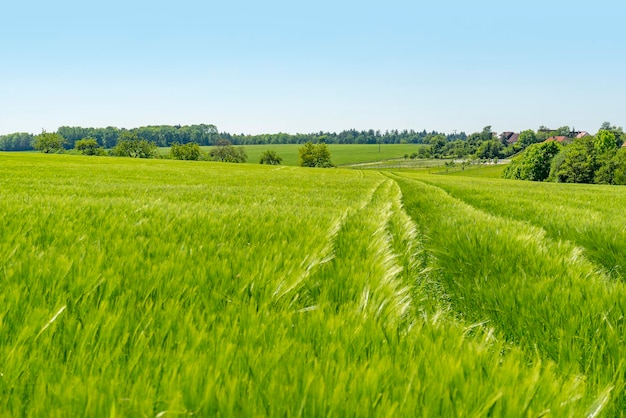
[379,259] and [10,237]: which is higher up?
[10,237]

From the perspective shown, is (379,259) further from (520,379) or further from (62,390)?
(62,390)

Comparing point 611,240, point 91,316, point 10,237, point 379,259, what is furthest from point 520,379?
point 611,240

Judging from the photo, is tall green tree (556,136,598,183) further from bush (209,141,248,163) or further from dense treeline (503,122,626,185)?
bush (209,141,248,163)

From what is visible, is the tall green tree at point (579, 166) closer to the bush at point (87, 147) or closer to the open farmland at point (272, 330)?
the open farmland at point (272, 330)

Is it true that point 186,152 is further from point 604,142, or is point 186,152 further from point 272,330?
point 272,330

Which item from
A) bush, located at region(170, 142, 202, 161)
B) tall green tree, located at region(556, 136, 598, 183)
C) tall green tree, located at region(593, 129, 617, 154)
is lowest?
tall green tree, located at region(556, 136, 598, 183)

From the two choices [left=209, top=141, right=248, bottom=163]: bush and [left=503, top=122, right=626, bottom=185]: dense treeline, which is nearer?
[left=503, top=122, right=626, bottom=185]: dense treeline

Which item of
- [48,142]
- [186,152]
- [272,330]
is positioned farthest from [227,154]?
[272,330]

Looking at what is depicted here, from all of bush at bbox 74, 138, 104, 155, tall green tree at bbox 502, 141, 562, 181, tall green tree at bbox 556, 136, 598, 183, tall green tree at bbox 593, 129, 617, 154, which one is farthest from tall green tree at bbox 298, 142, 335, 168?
tall green tree at bbox 593, 129, 617, 154

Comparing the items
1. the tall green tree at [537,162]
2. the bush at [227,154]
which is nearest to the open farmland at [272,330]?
the tall green tree at [537,162]

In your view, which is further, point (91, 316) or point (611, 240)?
point (611, 240)

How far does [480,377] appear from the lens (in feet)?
3.56

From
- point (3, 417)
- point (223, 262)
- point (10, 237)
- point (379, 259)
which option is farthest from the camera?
point (379, 259)

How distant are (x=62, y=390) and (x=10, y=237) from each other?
6.79 feet
